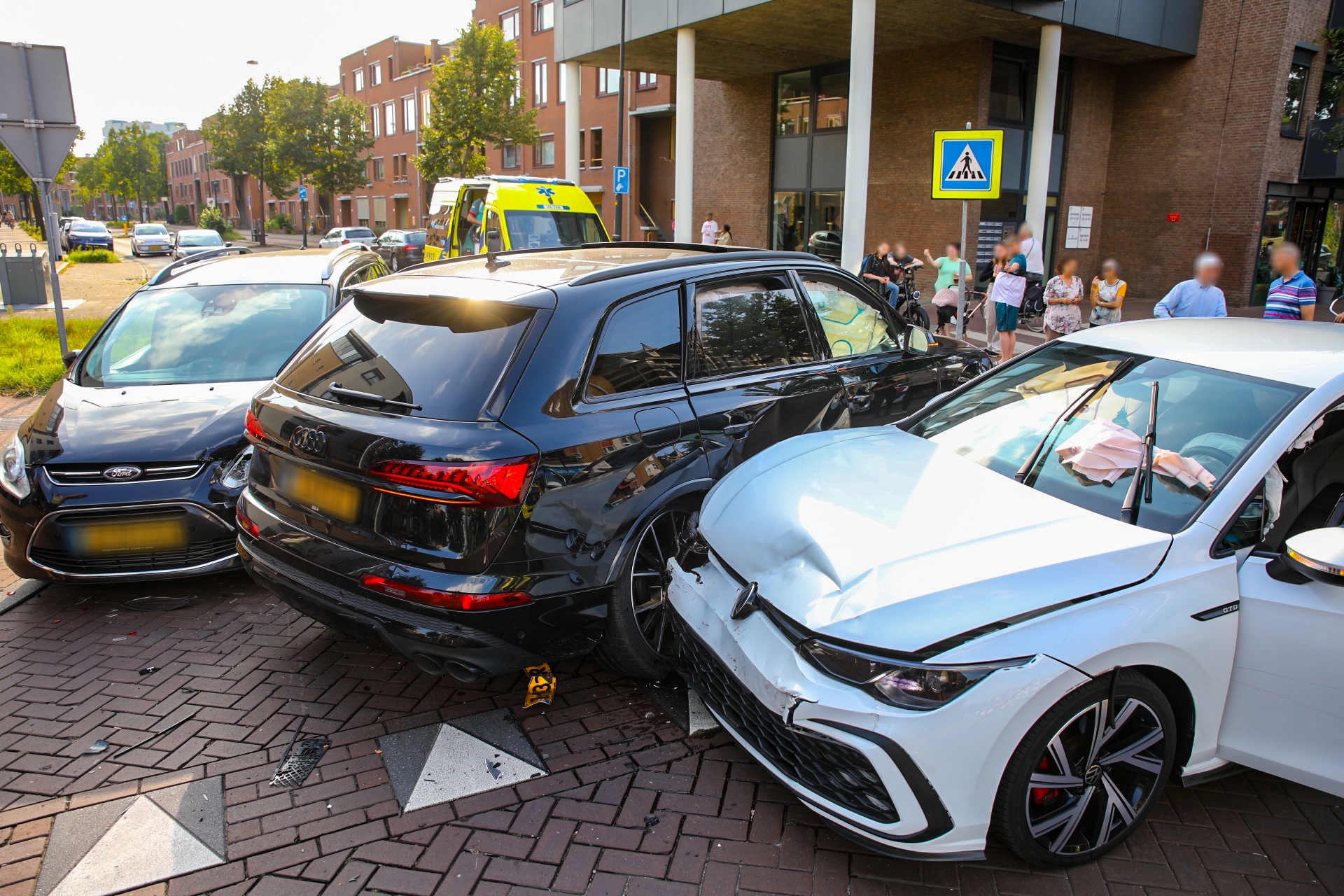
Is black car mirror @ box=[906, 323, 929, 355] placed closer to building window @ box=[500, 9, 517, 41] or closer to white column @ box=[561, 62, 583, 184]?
white column @ box=[561, 62, 583, 184]

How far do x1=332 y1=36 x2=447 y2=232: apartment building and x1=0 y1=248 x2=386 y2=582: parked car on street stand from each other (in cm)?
4995

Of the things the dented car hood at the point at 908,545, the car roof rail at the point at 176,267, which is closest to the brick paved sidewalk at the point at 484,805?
the dented car hood at the point at 908,545

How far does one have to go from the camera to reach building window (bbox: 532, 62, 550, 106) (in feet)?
140

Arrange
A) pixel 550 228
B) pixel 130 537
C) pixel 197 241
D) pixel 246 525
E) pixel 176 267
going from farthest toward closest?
pixel 197 241 → pixel 550 228 → pixel 176 267 → pixel 130 537 → pixel 246 525

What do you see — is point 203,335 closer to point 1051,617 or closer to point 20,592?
point 20,592

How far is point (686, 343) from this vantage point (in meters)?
3.76

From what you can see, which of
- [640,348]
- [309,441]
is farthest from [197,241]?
[640,348]

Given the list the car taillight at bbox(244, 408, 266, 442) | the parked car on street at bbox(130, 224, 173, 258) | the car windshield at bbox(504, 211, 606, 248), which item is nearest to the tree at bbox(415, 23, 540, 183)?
the parked car on street at bbox(130, 224, 173, 258)

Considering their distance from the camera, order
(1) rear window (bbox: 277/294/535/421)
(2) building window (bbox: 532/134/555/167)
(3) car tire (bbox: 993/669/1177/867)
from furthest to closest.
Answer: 1. (2) building window (bbox: 532/134/555/167)
2. (1) rear window (bbox: 277/294/535/421)
3. (3) car tire (bbox: 993/669/1177/867)

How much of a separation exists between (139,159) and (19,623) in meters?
103

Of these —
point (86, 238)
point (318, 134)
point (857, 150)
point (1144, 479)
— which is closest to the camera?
point (1144, 479)

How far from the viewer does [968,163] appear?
28.7 ft

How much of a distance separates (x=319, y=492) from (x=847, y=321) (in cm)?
285

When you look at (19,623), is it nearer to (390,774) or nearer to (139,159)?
(390,774)
